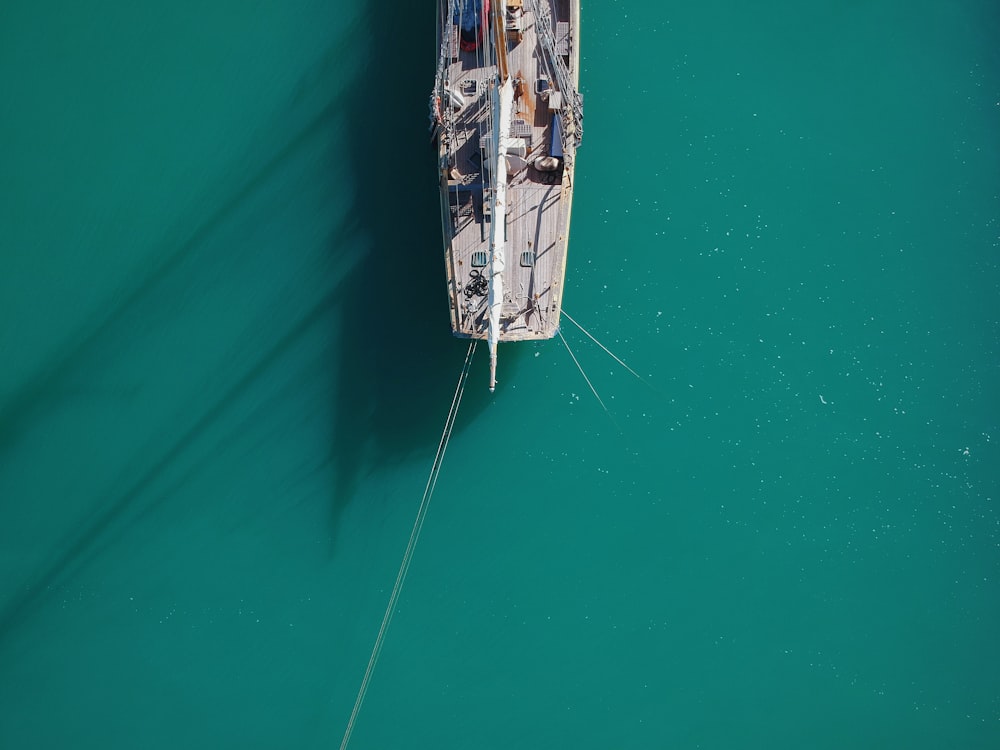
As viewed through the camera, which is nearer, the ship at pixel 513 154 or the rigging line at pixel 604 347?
the ship at pixel 513 154

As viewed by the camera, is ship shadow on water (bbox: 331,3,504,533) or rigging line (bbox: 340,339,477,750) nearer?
ship shadow on water (bbox: 331,3,504,533)

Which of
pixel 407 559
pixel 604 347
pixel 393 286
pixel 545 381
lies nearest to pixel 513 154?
pixel 393 286

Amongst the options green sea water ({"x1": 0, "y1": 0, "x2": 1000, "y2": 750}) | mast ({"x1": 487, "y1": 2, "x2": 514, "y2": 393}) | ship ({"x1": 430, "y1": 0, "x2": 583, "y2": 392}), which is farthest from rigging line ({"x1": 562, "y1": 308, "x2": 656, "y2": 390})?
mast ({"x1": 487, "y1": 2, "x2": 514, "y2": 393})

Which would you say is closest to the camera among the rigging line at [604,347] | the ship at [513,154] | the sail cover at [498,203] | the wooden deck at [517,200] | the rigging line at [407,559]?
the sail cover at [498,203]

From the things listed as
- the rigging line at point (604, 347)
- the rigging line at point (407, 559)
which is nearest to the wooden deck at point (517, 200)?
the rigging line at point (604, 347)

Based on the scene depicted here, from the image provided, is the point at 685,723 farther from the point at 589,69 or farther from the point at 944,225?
the point at 589,69

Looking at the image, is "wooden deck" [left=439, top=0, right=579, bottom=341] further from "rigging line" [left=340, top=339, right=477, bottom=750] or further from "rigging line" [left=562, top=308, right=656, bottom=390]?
"rigging line" [left=340, top=339, right=477, bottom=750]

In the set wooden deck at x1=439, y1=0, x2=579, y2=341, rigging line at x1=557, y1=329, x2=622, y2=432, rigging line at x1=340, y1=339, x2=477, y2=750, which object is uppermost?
wooden deck at x1=439, y1=0, x2=579, y2=341

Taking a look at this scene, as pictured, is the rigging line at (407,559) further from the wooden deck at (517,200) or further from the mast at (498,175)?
the mast at (498,175)
